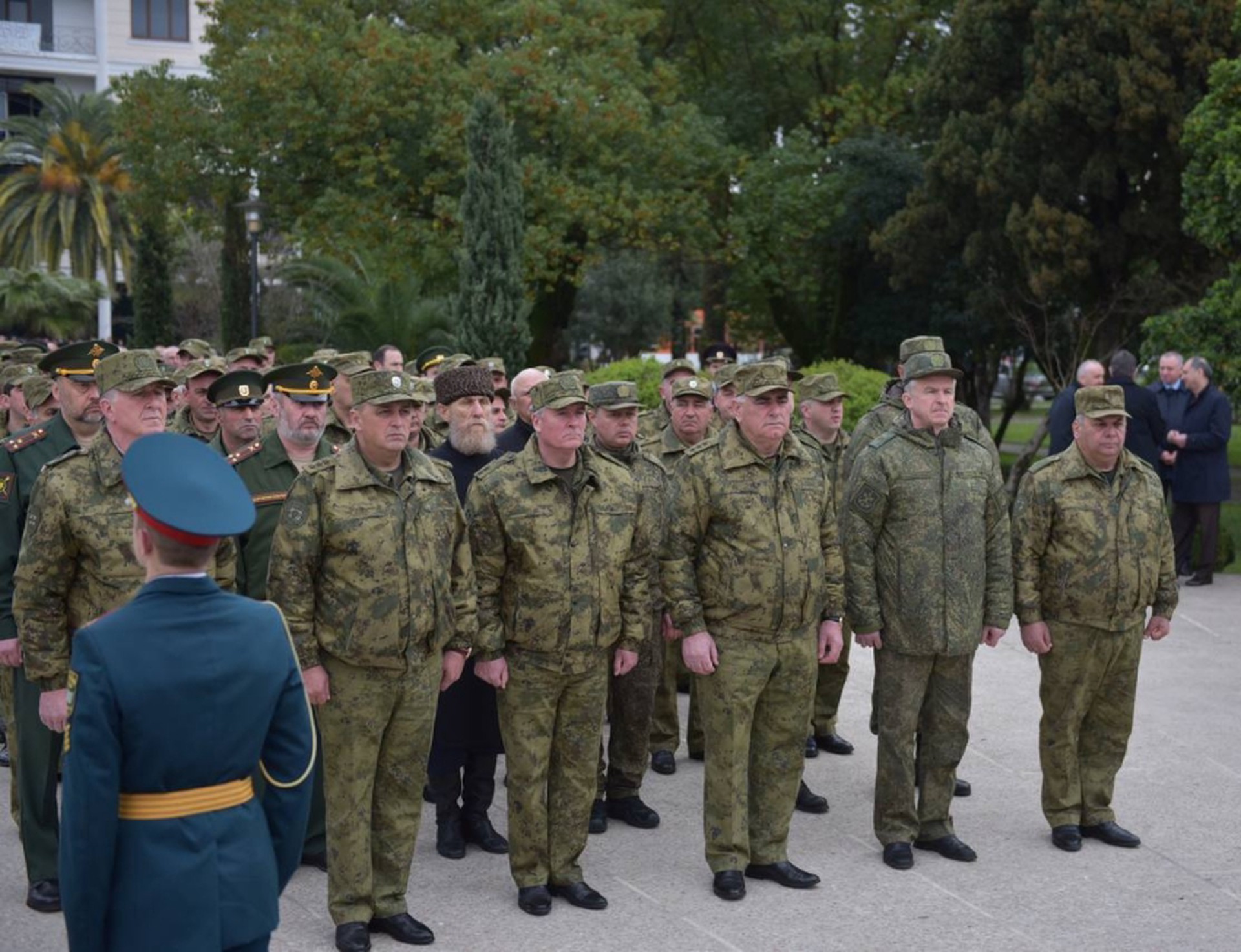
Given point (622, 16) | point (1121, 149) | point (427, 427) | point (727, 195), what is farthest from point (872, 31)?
point (427, 427)

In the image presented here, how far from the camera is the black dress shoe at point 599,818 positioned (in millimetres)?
7398

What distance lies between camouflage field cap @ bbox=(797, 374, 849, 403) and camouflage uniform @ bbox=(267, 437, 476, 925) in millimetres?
3373

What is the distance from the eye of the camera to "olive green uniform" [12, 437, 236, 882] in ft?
19.1

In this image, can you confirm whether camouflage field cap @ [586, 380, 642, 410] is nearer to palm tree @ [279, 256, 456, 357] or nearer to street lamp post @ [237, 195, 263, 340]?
street lamp post @ [237, 195, 263, 340]

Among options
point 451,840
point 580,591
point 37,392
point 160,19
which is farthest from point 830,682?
point 160,19

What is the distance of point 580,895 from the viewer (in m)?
6.32

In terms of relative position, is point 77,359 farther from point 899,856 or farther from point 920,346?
point 899,856

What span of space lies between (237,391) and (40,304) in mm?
37795

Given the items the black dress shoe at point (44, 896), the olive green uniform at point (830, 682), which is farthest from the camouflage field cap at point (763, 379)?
the black dress shoe at point (44, 896)

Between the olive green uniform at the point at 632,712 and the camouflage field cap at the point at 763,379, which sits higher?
the camouflage field cap at the point at 763,379

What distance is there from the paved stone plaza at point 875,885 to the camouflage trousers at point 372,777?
0.82 feet

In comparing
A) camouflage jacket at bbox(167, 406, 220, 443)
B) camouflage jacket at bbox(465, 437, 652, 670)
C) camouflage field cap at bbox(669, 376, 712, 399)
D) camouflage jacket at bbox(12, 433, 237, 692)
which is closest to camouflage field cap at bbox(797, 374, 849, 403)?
camouflage field cap at bbox(669, 376, 712, 399)

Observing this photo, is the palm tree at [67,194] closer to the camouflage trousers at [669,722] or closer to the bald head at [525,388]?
the bald head at [525,388]

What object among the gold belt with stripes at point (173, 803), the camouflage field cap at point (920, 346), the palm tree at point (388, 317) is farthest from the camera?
the palm tree at point (388, 317)
